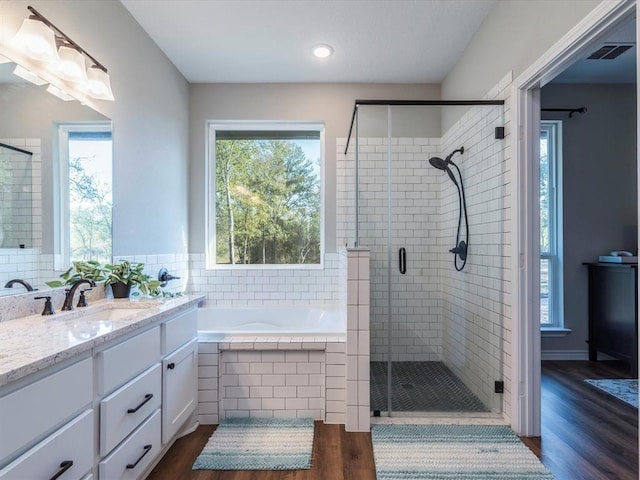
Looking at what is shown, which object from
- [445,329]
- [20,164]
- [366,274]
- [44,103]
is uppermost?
[44,103]

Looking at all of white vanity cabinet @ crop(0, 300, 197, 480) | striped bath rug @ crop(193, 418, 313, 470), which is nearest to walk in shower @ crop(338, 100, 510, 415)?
striped bath rug @ crop(193, 418, 313, 470)

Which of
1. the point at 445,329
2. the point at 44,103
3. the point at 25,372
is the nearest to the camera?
the point at 25,372

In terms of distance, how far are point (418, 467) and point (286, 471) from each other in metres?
0.68

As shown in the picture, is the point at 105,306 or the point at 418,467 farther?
the point at 105,306

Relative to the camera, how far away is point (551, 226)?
338cm

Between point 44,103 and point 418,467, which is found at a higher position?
point 44,103

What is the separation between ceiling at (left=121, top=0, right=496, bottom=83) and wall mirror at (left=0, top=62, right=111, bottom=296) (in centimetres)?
107

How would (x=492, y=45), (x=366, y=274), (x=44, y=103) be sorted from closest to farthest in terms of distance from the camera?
(x=44, y=103) → (x=366, y=274) → (x=492, y=45)

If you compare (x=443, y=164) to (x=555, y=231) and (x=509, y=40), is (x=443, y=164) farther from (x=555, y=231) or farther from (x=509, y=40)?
(x=555, y=231)

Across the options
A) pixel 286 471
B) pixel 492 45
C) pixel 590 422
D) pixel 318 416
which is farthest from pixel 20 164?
pixel 590 422

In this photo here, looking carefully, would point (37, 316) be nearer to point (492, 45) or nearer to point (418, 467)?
point (418, 467)

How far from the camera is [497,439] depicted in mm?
1918

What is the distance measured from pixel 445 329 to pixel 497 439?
3.29 ft

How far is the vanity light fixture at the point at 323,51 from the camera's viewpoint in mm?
2686
